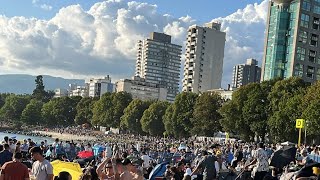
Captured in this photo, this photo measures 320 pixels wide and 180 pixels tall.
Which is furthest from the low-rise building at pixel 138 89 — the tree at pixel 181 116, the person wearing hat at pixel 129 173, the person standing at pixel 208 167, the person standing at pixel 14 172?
the person wearing hat at pixel 129 173

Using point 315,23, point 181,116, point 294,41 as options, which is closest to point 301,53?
point 294,41

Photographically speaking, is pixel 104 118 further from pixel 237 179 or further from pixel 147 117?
pixel 237 179

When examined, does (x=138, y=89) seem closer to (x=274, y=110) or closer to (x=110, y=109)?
(x=110, y=109)

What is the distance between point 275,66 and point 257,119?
26.8 m

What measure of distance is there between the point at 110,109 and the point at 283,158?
10961 centimetres

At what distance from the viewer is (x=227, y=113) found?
68.6 metres

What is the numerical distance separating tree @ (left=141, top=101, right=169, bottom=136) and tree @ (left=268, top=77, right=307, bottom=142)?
38124 mm

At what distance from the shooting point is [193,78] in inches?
6024

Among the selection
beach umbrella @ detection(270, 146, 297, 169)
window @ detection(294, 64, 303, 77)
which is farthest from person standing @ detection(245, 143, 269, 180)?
window @ detection(294, 64, 303, 77)

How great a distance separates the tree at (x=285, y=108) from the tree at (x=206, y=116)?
14529 mm

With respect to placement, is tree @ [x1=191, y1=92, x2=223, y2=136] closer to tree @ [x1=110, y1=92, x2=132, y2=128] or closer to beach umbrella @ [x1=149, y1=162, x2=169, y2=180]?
tree @ [x1=110, y1=92, x2=132, y2=128]

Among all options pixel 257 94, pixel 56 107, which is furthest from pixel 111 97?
pixel 257 94

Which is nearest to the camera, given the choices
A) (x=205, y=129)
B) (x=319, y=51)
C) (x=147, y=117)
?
(x=205, y=129)

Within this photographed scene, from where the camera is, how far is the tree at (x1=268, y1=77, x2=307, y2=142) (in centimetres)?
5722
